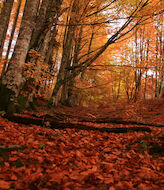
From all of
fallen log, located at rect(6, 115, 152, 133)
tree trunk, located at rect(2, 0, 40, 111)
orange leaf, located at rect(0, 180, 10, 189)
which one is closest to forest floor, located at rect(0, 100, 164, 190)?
orange leaf, located at rect(0, 180, 10, 189)

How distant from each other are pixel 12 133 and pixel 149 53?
1270cm

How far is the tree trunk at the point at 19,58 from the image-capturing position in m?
4.43

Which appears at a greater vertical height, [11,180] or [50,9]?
[50,9]

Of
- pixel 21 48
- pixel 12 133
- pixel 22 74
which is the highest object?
pixel 21 48

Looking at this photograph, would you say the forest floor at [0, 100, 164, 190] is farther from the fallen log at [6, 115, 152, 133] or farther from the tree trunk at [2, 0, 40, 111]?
the tree trunk at [2, 0, 40, 111]

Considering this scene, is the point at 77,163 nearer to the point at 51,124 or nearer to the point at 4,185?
the point at 4,185

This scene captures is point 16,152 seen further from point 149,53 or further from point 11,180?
point 149,53

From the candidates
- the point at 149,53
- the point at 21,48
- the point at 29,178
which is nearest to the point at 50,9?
the point at 21,48

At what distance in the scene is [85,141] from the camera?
366 centimetres

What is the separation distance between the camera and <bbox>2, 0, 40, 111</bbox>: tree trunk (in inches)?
174

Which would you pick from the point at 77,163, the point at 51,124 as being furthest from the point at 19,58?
the point at 77,163

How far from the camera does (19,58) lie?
453 cm

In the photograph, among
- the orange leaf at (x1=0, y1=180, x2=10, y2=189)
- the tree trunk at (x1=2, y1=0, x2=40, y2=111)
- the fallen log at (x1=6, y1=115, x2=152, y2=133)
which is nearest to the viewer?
the orange leaf at (x1=0, y1=180, x2=10, y2=189)

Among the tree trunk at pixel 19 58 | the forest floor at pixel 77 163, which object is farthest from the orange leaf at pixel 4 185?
the tree trunk at pixel 19 58
